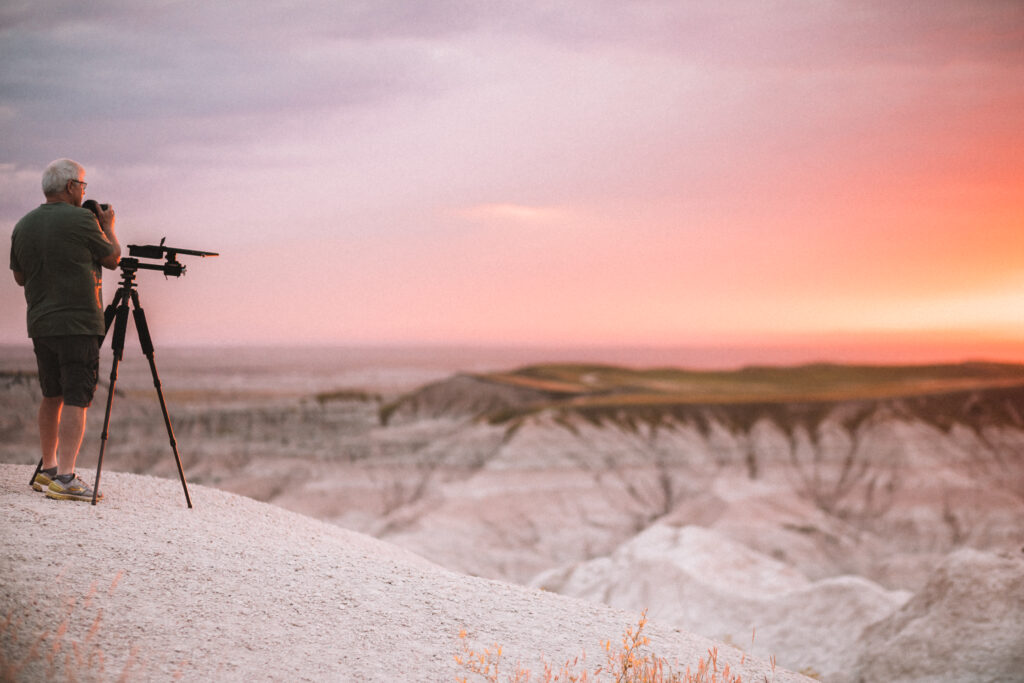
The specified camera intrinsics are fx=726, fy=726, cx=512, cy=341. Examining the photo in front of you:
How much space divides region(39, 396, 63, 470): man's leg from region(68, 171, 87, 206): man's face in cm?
159

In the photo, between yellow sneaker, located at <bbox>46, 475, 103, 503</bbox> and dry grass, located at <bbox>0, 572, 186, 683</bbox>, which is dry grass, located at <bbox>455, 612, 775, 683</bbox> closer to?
dry grass, located at <bbox>0, 572, 186, 683</bbox>

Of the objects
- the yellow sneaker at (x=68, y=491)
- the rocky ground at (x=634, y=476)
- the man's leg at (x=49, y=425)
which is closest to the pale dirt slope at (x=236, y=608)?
the yellow sneaker at (x=68, y=491)

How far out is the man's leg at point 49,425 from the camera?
5.90m

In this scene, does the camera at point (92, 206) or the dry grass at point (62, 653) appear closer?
the dry grass at point (62, 653)

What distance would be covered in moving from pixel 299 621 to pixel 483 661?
1.23 metres

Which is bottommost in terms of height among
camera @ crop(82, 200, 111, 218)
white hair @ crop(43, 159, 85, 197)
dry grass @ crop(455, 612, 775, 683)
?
dry grass @ crop(455, 612, 775, 683)

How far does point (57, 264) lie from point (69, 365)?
782 millimetres

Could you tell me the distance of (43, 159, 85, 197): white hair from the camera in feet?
18.7

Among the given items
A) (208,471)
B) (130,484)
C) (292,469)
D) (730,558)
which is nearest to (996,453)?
(730,558)

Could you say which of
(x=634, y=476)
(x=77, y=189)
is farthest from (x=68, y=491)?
→ (x=634, y=476)

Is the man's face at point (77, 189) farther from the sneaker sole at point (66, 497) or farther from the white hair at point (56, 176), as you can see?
the sneaker sole at point (66, 497)

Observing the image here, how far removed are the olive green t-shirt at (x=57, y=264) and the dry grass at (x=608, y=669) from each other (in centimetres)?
383

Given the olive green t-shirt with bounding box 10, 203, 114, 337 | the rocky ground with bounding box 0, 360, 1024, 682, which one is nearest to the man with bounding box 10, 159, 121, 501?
the olive green t-shirt with bounding box 10, 203, 114, 337

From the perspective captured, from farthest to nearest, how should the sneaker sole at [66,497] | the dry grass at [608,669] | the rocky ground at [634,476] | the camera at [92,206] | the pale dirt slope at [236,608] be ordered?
1. the rocky ground at [634,476]
2. the sneaker sole at [66,497]
3. the camera at [92,206]
4. the dry grass at [608,669]
5. the pale dirt slope at [236,608]
